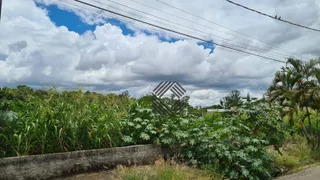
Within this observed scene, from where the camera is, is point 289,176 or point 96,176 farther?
point 289,176

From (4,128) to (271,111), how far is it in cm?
655

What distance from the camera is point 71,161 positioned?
6402mm

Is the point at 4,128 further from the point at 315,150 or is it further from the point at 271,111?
the point at 315,150

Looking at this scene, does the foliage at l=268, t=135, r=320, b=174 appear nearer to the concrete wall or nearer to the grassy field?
the grassy field

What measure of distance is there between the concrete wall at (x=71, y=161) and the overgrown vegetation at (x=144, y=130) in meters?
0.22

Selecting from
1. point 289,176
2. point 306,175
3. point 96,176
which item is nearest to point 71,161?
point 96,176

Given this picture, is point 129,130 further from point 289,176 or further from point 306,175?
point 306,175

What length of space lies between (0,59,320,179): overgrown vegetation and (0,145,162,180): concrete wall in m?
0.22

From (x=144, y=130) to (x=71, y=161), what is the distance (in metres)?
2.05

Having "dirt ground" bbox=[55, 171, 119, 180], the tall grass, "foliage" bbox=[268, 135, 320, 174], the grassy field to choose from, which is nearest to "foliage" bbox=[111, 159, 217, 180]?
the grassy field

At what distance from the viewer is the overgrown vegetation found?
6254 millimetres

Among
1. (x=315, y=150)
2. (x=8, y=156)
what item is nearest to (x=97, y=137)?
(x=8, y=156)

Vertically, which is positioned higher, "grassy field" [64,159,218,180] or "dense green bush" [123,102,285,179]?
"dense green bush" [123,102,285,179]

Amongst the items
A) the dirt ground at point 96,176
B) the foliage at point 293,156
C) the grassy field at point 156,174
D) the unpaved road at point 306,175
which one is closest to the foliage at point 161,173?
the grassy field at point 156,174
